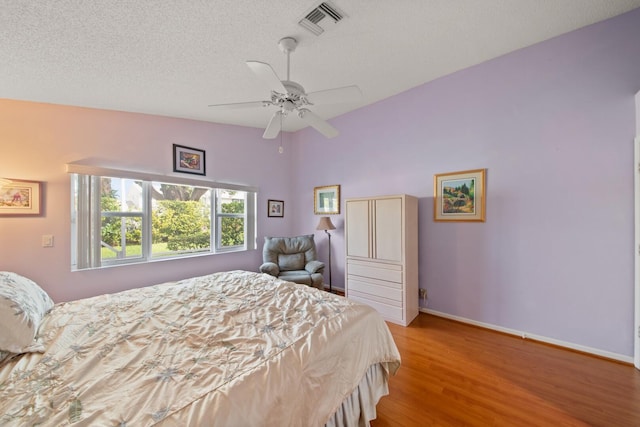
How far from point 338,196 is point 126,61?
2.98 meters

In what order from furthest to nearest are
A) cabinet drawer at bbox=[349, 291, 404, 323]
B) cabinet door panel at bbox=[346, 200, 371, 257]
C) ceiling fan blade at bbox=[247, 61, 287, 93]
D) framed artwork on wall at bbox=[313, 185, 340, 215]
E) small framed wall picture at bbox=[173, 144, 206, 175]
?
framed artwork on wall at bbox=[313, 185, 340, 215] < small framed wall picture at bbox=[173, 144, 206, 175] < cabinet door panel at bbox=[346, 200, 371, 257] < cabinet drawer at bbox=[349, 291, 404, 323] < ceiling fan blade at bbox=[247, 61, 287, 93]

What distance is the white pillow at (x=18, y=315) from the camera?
111cm

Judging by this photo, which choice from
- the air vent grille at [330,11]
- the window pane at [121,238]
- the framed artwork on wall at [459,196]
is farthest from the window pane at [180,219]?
the framed artwork on wall at [459,196]

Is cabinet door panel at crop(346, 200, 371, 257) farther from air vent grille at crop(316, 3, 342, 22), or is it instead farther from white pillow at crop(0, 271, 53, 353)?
white pillow at crop(0, 271, 53, 353)

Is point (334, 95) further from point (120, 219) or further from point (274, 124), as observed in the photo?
point (120, 219)

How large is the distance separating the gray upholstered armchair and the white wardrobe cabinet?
0.67 meters

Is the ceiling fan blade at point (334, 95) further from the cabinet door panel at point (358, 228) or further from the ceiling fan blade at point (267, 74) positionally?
the cabinet door panel at point (358, 228)

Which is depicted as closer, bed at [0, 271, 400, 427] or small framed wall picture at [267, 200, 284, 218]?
bed at [0, 271, 400, 427]

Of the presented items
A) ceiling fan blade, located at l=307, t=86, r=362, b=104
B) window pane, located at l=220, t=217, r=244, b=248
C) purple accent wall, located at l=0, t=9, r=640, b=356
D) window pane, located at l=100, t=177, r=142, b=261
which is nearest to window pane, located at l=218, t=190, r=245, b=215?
window pane, located at l=220, t=217, r=244, b=248

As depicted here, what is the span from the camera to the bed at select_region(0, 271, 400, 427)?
0.81 metres

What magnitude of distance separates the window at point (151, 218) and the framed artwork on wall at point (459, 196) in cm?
288

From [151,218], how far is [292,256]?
2046 millimetres

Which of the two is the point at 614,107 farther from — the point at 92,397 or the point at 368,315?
the point at 92,397

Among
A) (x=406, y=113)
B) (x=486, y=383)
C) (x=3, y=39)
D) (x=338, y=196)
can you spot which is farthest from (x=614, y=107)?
(x=3, y=39)
